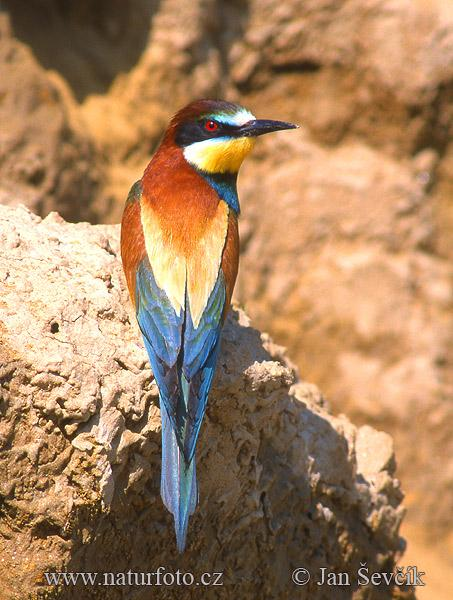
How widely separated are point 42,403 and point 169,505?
0.45 m

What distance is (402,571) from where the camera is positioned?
147 inches

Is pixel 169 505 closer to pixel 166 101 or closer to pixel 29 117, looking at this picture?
pixel 29 117

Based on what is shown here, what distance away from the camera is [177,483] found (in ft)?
8.70

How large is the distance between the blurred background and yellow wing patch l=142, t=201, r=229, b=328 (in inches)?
110

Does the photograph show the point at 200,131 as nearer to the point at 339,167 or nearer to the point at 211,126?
the point at 211,126

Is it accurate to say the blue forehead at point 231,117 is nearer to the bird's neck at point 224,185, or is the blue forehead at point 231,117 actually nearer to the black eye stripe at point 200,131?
the black eye stripe at point 200,131

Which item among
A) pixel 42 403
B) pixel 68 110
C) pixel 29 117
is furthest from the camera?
pixel 68 110

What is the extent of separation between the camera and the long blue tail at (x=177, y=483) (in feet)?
8.68

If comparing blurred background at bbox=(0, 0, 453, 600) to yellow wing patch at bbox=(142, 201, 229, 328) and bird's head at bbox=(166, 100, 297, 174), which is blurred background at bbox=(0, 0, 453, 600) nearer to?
bird's head at bbox=(166, 100, 297, 174)

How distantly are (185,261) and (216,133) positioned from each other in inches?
27.4

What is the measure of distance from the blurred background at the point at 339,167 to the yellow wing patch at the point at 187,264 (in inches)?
110

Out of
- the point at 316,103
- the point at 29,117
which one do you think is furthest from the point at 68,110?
the point at 316,103

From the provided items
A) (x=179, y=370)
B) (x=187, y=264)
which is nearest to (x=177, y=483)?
(x=179, y=370)

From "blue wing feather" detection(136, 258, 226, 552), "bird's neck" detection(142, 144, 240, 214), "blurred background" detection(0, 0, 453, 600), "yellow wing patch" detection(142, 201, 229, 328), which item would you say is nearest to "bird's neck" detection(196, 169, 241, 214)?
"bird's neck" detection(142, 144, 240, 214)
